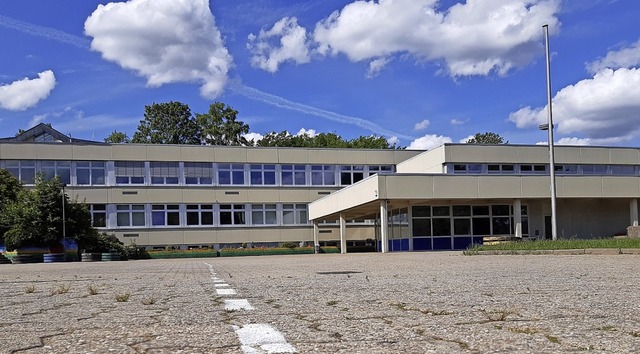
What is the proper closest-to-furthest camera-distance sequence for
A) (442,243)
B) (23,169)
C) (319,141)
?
(442,243), (23,169), (319,141)

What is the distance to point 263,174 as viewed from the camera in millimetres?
57469

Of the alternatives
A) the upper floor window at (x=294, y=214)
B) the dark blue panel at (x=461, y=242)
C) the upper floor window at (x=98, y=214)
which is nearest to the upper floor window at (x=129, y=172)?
the upper floor window at (x=98, y=214)

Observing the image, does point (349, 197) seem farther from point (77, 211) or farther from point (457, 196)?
point (77, 211)

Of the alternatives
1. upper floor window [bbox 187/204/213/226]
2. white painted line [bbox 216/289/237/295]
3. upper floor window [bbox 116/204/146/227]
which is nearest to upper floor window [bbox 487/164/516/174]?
upper floor window [bbox 187/204/213/226]

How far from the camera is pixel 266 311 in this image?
6.78 metres

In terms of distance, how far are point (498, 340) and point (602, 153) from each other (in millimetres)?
51492

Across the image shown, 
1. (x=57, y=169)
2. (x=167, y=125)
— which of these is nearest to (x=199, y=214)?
(x=57, y=169)

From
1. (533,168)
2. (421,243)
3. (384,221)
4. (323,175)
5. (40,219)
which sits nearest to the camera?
(384,221)

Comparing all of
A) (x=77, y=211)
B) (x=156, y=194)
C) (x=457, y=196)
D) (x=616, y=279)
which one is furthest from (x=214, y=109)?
(x=616, y=279)

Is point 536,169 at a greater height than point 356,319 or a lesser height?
greater

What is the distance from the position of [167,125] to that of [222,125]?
9.57 metres

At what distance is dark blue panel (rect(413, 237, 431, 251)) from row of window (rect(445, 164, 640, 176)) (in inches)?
210

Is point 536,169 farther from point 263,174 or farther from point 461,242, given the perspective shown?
point 263,174

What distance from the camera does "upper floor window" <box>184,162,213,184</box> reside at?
184 ft
